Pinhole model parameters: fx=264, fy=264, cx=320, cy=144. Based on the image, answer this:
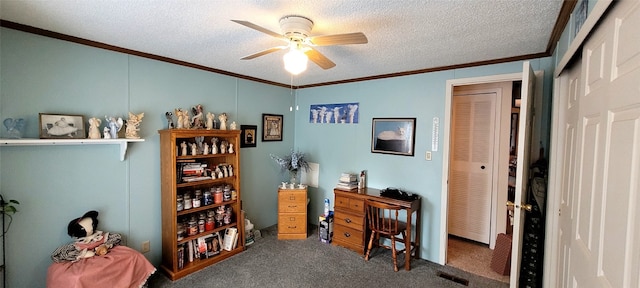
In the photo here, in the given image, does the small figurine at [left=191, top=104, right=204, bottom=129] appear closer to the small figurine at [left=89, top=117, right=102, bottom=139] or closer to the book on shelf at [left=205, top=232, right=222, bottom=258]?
the small figurine at [left=89, top=117, right=102, bottom=139]

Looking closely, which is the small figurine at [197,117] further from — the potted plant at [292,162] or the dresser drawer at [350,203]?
the dresser drawer at [350,203]

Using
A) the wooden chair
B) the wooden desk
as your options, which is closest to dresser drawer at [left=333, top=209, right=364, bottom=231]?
the wooden desk

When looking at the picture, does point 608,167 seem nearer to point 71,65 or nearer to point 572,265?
point 572,265

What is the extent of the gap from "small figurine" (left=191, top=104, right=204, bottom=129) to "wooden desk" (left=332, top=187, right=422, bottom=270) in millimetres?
1809

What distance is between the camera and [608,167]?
93 centimetres

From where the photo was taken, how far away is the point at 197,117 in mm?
2908

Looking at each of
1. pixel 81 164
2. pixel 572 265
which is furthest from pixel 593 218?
pixel 81 164

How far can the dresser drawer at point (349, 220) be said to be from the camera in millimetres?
3176

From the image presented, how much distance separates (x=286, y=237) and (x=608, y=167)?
327 cm

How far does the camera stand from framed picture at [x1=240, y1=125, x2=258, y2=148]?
357cm

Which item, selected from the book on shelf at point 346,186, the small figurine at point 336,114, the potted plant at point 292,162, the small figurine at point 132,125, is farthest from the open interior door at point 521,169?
the small figurine at point 132,125

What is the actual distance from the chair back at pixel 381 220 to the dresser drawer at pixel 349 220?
16 cm

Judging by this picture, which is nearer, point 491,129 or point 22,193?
point 22,193

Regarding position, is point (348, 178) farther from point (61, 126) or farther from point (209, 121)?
point (61, 126)
